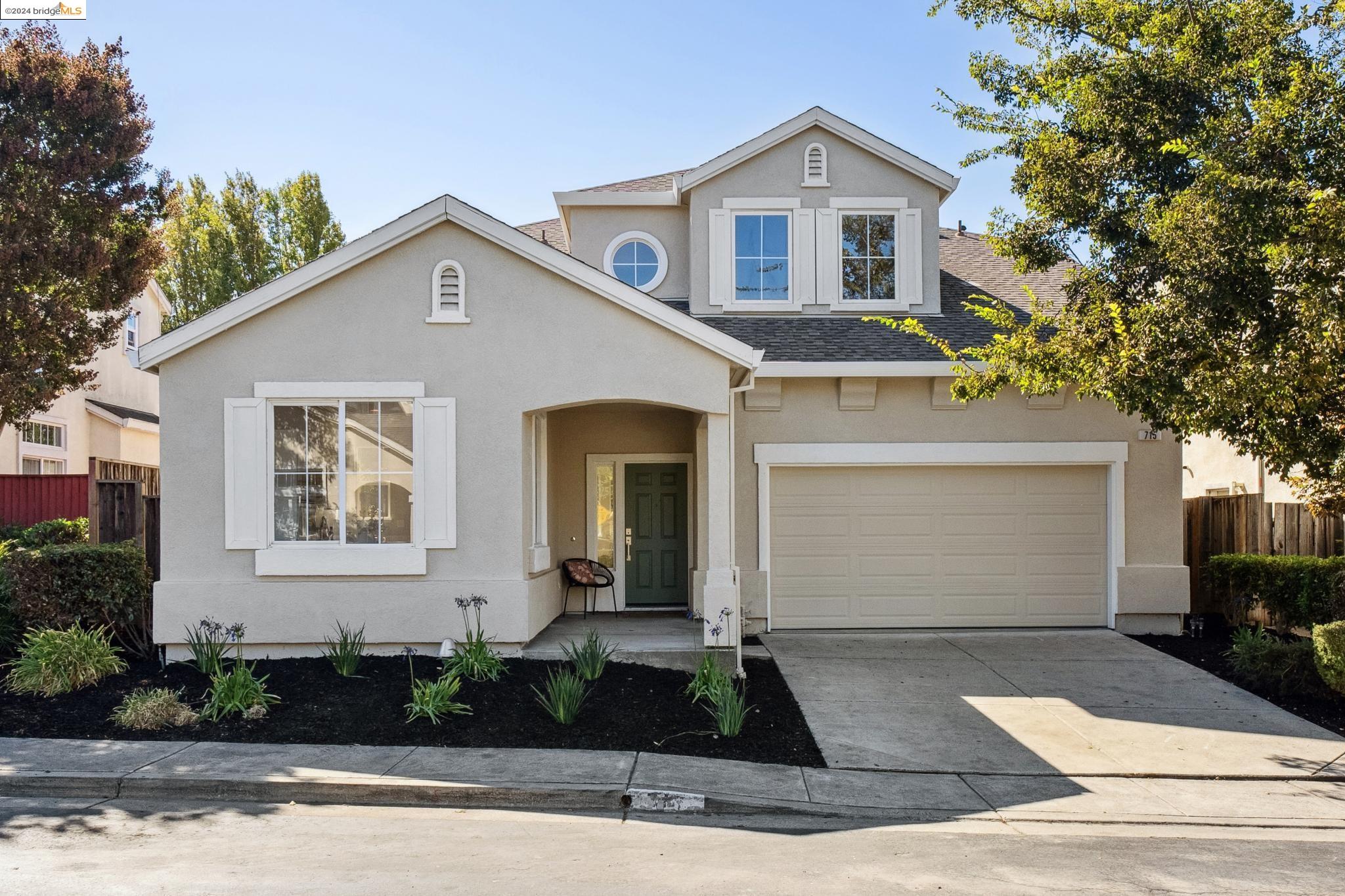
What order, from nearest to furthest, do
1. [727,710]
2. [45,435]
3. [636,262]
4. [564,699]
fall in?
1. [727,710]
2. [564,699]
3. [636,262]
4. [45,435]

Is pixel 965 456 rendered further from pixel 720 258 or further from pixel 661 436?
pixel 720 258

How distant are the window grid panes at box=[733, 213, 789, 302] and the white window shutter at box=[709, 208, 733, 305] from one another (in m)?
0.08

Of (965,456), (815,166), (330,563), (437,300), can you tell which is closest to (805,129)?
(815,166)

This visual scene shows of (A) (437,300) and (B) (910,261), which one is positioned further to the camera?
(B) (910,261)

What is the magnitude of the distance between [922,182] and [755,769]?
9775 millimetres

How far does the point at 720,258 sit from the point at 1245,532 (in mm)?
7783

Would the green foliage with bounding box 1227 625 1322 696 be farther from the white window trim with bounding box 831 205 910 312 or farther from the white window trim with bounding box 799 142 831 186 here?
the white window trim with bounding box 799 142 831 186

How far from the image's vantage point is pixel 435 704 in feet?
28.8

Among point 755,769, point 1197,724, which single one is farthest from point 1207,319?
point 755,769

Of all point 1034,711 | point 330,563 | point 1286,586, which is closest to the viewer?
point 1034,711

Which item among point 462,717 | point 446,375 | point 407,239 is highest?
point 407,239

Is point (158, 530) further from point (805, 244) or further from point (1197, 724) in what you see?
point (1197, 724)

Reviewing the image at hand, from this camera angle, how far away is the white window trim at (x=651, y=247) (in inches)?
598

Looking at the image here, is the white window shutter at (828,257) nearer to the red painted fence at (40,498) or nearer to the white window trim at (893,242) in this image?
the white window trim at (893,242)
